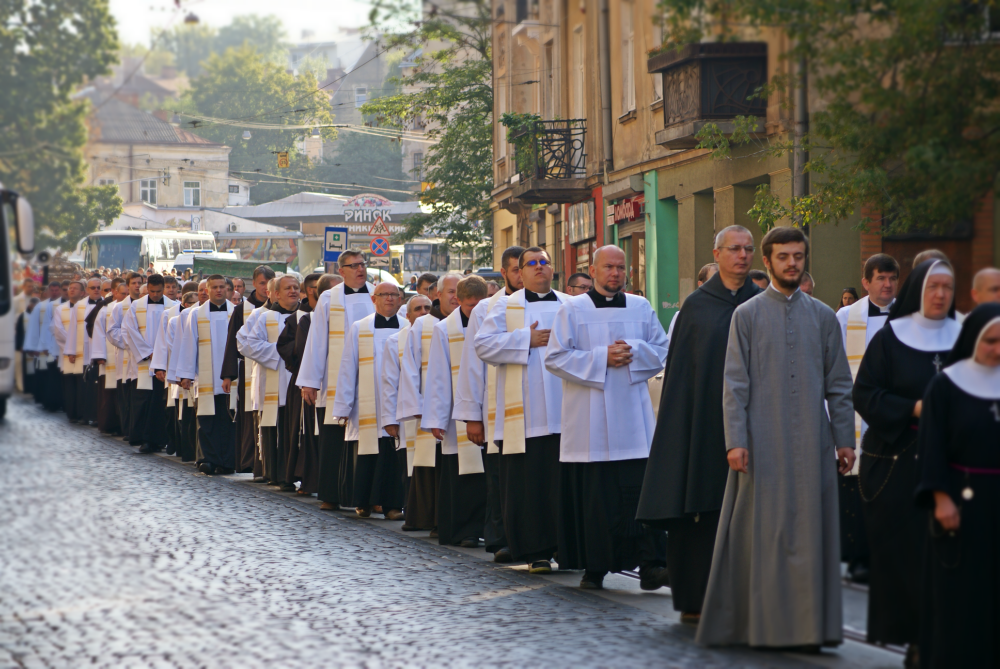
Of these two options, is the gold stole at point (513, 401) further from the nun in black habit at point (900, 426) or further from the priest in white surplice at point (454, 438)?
the nun in black habit at point (900, 426)

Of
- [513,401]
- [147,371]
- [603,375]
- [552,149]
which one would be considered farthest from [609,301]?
[147,371]

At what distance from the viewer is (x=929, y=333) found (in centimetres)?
621

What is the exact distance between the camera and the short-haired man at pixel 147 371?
1786cm

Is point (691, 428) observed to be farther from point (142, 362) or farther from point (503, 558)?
point (142, 362)

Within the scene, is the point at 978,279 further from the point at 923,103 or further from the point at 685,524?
the point at 685,524

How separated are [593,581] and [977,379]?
11.1 feet

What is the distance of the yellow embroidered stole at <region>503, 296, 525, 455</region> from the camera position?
9141 millimetres

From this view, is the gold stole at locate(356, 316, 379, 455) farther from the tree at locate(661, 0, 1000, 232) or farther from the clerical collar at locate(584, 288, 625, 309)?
the tree at locate(661, 0, 1000, 232)

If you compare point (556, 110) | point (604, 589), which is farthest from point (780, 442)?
point (556, 110)

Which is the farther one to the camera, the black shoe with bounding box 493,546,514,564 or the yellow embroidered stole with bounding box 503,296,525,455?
the black shoe with bounding box 493,546,514,564

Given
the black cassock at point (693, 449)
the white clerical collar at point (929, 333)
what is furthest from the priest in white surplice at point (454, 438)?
the white clerical collar at point (929, 333)

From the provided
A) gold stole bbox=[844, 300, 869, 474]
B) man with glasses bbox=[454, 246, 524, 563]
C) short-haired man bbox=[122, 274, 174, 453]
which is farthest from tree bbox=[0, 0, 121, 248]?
short-haired man bbox=[122, 274, 174, 453]

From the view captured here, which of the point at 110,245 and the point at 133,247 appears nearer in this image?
the point at 110,245

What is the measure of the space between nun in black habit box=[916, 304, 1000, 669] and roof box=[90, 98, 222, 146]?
399 cm
